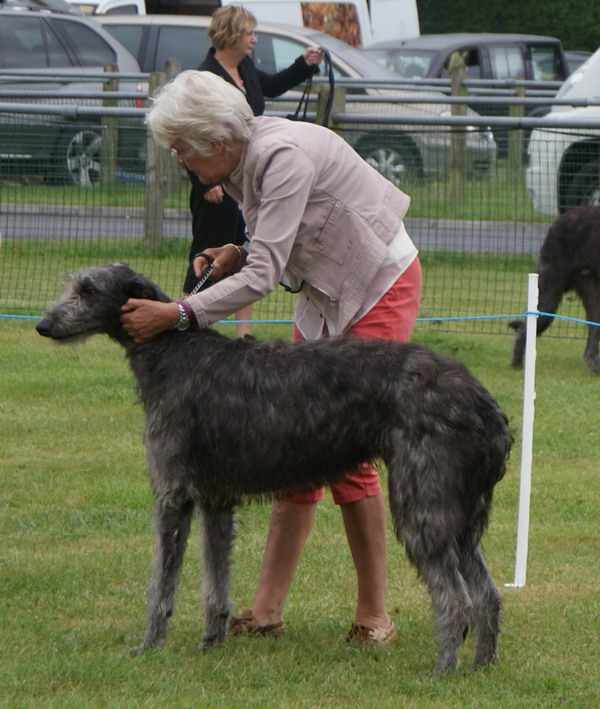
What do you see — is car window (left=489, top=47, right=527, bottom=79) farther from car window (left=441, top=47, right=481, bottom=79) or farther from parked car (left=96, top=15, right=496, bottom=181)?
parked car (left=96, top=15, right=496, bottom=181)

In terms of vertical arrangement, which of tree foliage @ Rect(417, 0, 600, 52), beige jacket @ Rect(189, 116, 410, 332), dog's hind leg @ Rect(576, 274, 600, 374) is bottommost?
dog's hind leg @ Rect(576, 274, 600, 374)

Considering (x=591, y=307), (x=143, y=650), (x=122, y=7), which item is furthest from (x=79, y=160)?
(x=122, y=7)

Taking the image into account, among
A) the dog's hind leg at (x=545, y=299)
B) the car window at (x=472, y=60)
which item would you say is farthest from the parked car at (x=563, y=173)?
the car window at (x=472, y=60)

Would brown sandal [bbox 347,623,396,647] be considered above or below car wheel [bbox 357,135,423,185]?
below

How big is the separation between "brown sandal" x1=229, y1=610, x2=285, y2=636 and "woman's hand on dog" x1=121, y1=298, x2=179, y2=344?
124 centimetres

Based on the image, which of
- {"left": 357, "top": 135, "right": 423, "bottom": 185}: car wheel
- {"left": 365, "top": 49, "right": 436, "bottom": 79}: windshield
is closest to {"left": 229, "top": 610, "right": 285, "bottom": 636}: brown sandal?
{"left": 357, "top": 135, "right": 423, "bottom": 185}: car wheel

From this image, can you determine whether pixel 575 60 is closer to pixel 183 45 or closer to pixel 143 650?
pixel 183 45

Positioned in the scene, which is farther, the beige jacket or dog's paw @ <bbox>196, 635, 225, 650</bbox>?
dog's paw @ <bbox>196, 635, 225, 650</bbox>

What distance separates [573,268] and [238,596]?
5114 mm

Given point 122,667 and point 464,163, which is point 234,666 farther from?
point 464,163

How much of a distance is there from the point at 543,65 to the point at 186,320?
885 inches

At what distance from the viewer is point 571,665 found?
188 inches

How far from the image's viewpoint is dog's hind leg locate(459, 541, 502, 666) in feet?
15.4

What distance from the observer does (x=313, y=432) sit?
452cm
